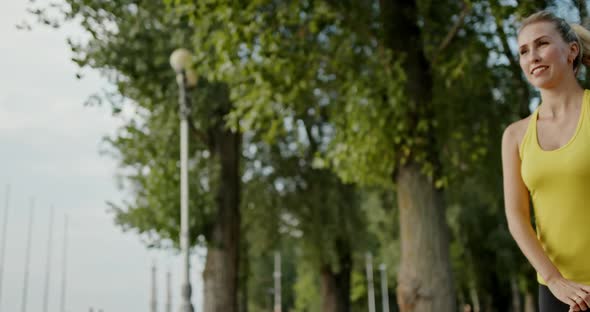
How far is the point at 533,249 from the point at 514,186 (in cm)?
24

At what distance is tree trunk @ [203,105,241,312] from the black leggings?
13.6 m

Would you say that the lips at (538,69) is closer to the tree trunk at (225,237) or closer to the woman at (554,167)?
the woman at (554,167)

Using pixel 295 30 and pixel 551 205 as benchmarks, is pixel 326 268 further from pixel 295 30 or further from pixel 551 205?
pixel 551 205

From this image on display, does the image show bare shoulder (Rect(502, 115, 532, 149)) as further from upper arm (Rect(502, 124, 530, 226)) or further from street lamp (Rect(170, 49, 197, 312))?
street lamp (Rect(170, 49, 197, 312))

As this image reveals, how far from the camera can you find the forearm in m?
2.21


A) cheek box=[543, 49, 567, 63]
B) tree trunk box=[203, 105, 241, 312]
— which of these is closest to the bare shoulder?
cheek box=[543, 49, 567, 63]

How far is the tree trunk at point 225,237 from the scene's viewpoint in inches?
630

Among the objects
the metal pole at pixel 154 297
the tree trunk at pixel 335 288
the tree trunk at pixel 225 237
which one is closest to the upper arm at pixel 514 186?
the tree trunk at pixel 225 237

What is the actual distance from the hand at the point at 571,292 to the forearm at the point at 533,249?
23mm

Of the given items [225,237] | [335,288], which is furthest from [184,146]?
[335,288]

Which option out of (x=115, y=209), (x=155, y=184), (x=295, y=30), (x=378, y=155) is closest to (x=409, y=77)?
(x=378, y=155)

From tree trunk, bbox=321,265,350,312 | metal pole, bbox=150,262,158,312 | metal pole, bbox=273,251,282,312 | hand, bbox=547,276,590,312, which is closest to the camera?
hand, bbox=547,276,590,312

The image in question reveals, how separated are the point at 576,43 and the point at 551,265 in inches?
29.1

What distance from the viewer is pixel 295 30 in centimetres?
1199
